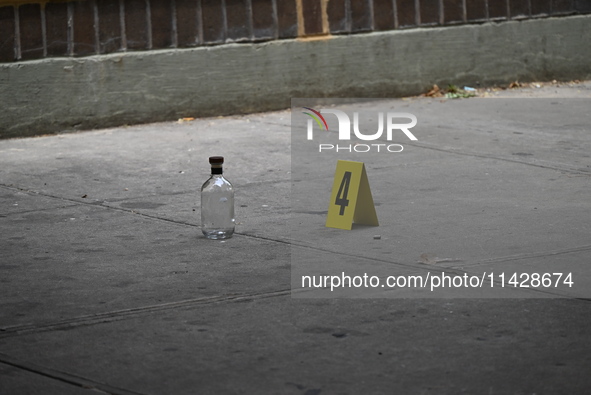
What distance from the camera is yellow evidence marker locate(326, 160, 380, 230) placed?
6352 mm

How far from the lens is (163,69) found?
426 inches

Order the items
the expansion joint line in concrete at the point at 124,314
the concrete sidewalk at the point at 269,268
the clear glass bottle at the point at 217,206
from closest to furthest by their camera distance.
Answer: the concrete sidewalk at the point at 269,268 → the expansion joint line in concrete at the point at 124,314 → the clear glass bottle at the point at 217,206

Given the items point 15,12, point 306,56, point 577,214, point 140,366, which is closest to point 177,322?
point 140,366

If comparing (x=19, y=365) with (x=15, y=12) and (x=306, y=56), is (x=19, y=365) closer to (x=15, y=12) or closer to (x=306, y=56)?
(x=15, y=12)


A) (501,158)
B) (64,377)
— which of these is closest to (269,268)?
(64,377)

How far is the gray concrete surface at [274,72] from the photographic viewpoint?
1029cm

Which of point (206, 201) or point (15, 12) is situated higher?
point (15, 12)

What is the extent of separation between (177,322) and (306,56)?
24.0 ft

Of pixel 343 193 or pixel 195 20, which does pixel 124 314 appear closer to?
pixel 343 193

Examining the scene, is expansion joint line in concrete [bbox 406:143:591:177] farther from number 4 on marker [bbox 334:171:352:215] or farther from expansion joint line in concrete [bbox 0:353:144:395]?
expansion joint line in concrete [bbox 0:353:144:395]

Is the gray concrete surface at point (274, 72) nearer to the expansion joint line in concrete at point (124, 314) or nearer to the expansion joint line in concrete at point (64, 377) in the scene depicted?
the expansion joint line in concrete at point (124, 314)

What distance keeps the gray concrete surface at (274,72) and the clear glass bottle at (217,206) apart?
4.37m

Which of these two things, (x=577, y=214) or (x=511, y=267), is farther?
(x=577, y=214)

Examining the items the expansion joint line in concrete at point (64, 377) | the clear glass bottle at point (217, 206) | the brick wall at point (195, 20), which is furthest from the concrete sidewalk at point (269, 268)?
the brick wall at point (195, 20)
